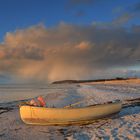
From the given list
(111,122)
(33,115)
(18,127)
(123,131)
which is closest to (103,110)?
(111,122)

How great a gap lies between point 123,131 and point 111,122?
2.79 m

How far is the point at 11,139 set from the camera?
43.8ft

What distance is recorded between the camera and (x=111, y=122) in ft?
53.8

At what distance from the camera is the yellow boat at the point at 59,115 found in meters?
15.9

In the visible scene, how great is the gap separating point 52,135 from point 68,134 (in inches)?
35.3

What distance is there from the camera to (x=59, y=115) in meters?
16.0

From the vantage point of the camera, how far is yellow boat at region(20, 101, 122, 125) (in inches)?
625

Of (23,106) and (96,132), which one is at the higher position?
(23,106)

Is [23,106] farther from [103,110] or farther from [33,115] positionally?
[103,110]

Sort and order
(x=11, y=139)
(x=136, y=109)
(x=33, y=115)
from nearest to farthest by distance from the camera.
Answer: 1. (x=11, y=139)
2. (x=33, y=115)
3. (x=136, y=109)

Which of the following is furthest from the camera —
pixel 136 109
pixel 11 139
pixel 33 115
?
pixel 136 109

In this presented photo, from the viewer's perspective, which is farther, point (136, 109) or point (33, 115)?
point (136, 109)

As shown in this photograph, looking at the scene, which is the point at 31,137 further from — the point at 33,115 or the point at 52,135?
the point at 33,115

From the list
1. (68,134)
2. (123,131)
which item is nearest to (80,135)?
(68,134)
